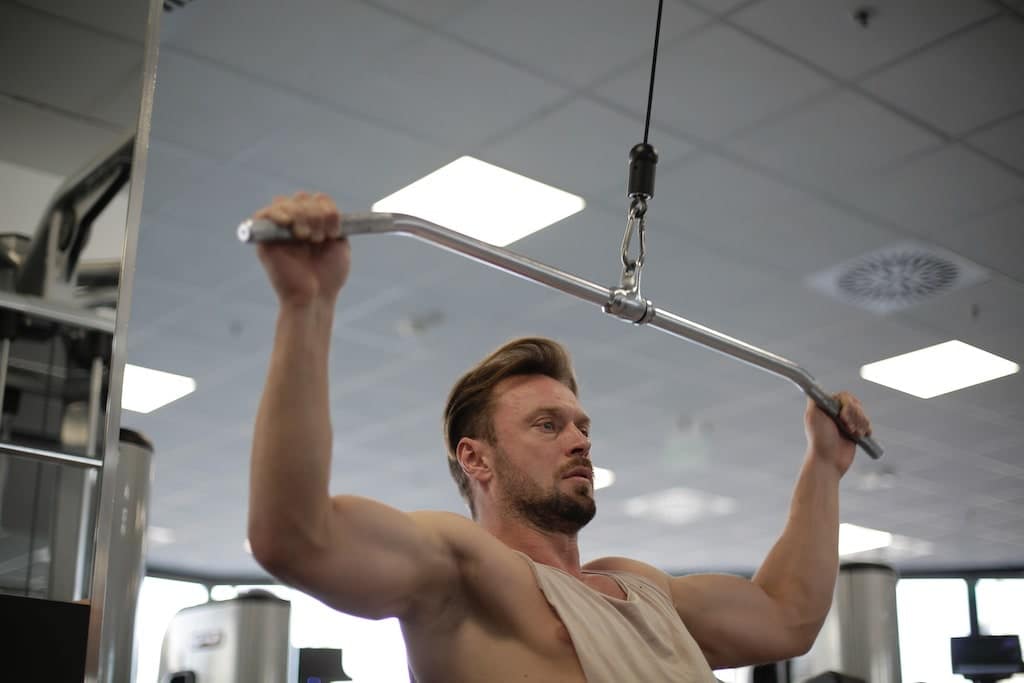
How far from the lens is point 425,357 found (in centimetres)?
570

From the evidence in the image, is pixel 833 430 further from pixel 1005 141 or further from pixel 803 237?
pixel 803 237

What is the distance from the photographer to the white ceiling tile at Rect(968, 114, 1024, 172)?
3.75 m

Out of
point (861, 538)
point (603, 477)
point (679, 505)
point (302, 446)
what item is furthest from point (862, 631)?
point (861, 538)

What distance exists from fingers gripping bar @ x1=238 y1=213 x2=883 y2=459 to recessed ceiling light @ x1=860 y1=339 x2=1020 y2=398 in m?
3.76

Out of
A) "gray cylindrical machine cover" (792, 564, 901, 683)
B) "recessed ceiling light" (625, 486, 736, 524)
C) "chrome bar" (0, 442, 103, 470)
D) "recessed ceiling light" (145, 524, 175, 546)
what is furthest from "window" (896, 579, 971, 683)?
"chrome bar" (0, 442, 103, 470)

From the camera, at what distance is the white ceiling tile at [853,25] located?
10.4 feet

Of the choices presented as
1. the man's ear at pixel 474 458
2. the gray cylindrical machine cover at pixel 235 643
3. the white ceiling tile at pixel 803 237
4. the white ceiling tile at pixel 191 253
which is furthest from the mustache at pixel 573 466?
the white ceiling tile at pixel 191 253

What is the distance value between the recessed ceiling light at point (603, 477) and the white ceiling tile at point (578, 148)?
3.69 metres

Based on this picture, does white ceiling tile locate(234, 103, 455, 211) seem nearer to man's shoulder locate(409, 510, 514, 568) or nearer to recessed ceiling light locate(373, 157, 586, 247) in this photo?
recessed ceiling light locate(373, 157, 586, 247)

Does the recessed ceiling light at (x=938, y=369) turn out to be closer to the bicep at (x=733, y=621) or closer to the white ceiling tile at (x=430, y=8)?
the white ceiling tile at (x=430, y=8)

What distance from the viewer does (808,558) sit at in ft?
6.42

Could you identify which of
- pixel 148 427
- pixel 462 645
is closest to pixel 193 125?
pixel 462 645

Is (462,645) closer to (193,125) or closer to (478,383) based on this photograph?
(478,383)

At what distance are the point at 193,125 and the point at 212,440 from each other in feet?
11.9
